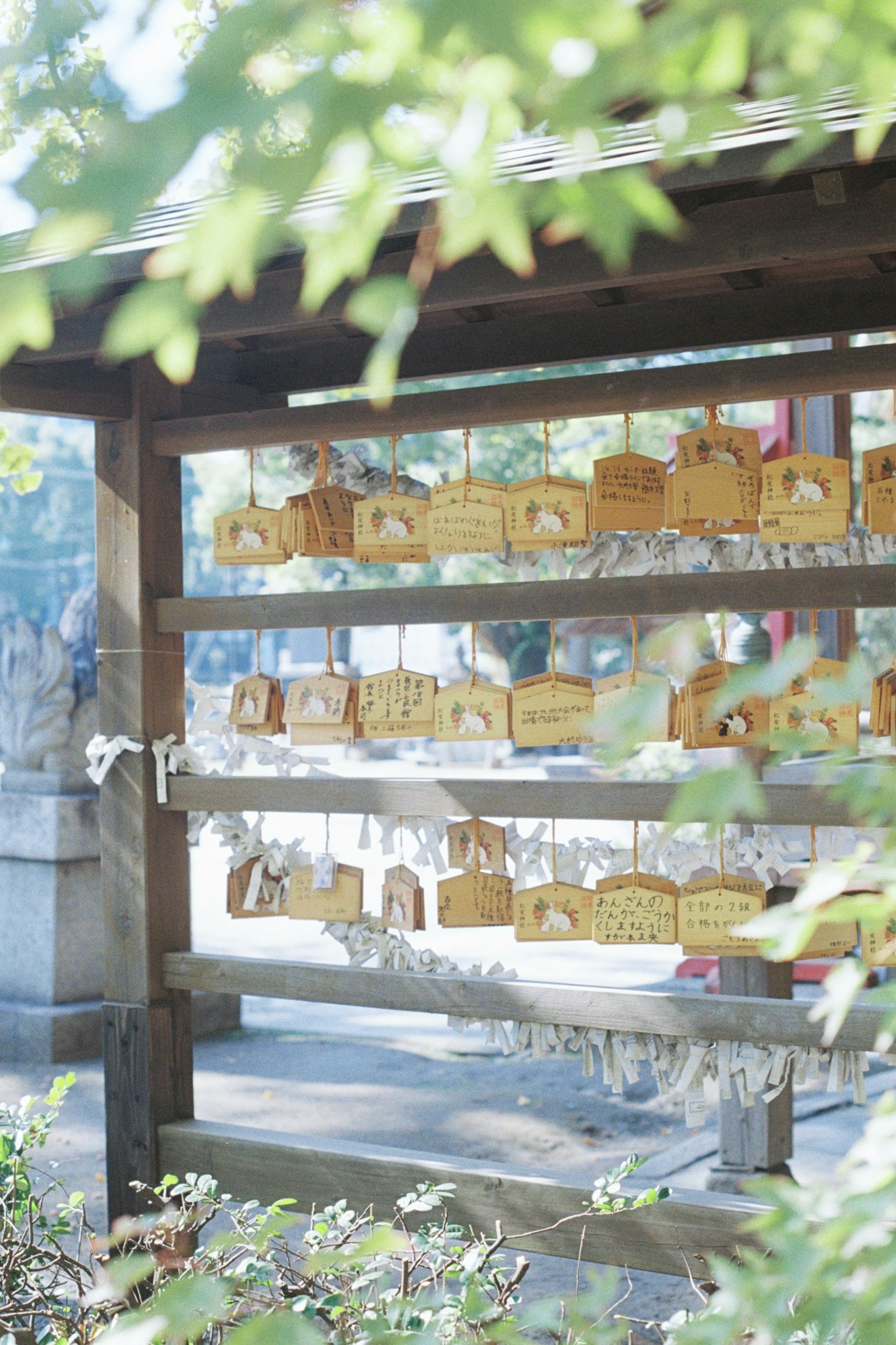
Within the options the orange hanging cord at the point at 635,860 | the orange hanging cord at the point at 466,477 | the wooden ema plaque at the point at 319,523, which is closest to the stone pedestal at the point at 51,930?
the wooden ema plaque at the point at 319,523

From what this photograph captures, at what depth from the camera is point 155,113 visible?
2.18ft

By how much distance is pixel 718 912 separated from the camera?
271 centimetres

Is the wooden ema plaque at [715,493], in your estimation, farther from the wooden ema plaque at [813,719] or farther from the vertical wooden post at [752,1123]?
the vertical wooden post at [752,1123]

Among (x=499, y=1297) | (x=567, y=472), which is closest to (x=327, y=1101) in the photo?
(x=499, y=1297)

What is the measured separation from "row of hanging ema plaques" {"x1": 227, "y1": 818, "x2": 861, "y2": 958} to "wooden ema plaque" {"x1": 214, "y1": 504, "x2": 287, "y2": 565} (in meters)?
0.72

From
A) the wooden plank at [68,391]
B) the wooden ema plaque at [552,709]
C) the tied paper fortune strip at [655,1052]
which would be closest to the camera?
the tied paper fortune strip at [655,1052]

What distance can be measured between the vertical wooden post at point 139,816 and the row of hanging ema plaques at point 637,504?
329 millimetres

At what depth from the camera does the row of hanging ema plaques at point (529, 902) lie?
2709mm

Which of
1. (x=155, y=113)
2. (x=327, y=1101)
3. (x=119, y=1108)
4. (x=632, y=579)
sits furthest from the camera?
(x=327, y=1101)

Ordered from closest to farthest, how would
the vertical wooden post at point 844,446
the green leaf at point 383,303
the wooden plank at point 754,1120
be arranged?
the green leaf at point 383,303, the wooden plank at point 754,1120, the vertical wooden post at point 844,446

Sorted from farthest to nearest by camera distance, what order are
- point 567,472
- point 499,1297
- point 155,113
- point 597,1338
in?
point 567,472 → point 499,1297 → point 597,1338 → point 155,113

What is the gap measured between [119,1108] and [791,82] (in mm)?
2971

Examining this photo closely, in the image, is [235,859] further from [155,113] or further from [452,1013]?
[155,113]

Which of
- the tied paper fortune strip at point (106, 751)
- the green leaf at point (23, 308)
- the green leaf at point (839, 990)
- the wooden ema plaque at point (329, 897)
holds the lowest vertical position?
the wooden ema plaque at point (329, 897)
